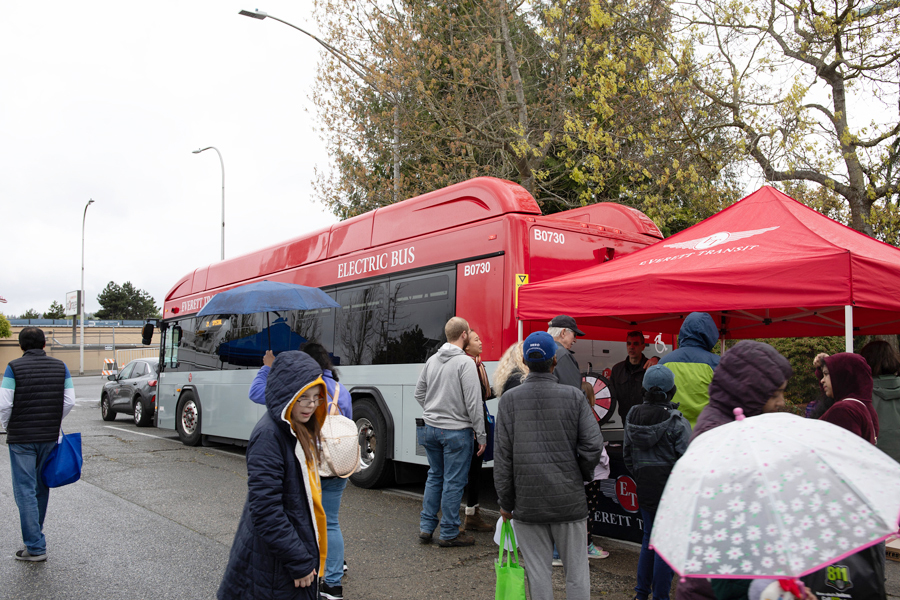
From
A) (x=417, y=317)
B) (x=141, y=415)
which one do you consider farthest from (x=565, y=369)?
(x=141, y=415)

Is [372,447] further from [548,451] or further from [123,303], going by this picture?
[123,303]

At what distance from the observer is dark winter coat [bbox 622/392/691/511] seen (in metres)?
3.79

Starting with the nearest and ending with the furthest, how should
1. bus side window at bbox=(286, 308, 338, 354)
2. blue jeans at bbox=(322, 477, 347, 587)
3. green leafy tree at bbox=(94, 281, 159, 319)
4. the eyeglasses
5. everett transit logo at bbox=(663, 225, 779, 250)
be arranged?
the eyeglasses, blue jeans at bbox=(322, 477, 347, 587), everett transit logo at bbox=(663, 225, 779, 250), bus side window at bbox=(286, 308, 338, 354), green leafy tree at bbox=(94, 281, 159, 319)

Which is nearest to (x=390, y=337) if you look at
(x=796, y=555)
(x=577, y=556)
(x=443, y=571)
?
(x=443, y=571)

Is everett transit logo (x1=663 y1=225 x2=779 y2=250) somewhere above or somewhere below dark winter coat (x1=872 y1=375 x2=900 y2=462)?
above

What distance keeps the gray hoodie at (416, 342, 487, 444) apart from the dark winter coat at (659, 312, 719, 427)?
1.62 meters

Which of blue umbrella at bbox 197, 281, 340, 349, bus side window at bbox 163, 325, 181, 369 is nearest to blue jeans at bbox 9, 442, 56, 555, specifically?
blue umbrella at bbox 197, 281, 340, 349

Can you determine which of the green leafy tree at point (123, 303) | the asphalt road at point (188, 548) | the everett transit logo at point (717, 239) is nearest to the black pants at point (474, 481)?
the asphalt road at point (188, 548)

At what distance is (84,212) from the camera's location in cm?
3894

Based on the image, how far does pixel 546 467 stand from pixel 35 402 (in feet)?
14.0

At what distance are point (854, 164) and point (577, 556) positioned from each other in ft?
33.3

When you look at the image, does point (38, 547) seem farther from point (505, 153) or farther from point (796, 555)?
point (505, 153)

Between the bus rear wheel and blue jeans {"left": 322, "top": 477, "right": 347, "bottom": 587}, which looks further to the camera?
the bus rear wheel

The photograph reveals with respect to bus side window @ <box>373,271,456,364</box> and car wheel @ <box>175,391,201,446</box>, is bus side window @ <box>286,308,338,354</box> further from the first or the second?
car wheel @ <box>175,391,201,446</box>
